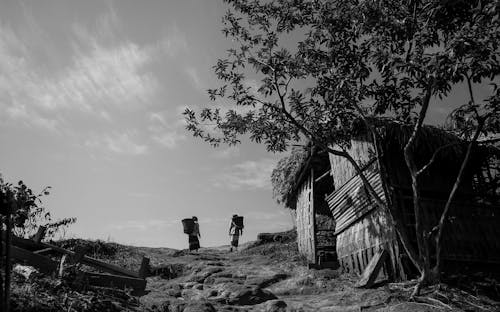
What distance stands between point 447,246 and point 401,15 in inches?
234

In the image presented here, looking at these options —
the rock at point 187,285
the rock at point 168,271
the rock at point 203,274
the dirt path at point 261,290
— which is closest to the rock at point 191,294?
the dirt path at point 261,290

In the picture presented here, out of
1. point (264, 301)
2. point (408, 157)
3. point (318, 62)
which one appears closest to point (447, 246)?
point (408, 157)

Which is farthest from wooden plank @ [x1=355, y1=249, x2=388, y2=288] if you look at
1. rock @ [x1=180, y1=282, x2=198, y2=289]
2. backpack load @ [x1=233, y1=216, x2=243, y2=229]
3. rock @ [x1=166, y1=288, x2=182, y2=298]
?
backpack load @ [x1=233, y1=216, x2=243, y2=229]

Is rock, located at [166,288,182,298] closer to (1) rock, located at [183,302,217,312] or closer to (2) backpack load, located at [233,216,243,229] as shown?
(1) rock, located at [183,302,217,312]

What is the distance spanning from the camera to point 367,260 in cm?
1112

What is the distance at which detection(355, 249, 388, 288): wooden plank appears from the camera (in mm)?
9930

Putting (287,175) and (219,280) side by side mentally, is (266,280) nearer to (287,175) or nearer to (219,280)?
(219,280)

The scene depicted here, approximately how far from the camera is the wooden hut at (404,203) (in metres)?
10.6

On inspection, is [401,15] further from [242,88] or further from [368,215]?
[368,215]

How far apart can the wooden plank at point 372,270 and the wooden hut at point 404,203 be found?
194mm

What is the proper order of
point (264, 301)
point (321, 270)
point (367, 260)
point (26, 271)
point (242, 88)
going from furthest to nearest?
point (321, 270) < point (367, 260) < point (242, 88) < point (264, 301) < point (26, 271)

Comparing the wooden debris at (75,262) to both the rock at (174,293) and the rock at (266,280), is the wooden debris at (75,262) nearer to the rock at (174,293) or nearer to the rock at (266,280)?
the rock at (174,293)

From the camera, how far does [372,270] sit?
10016 millimetres

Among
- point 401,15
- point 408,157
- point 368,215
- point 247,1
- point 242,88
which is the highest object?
point 247,1
